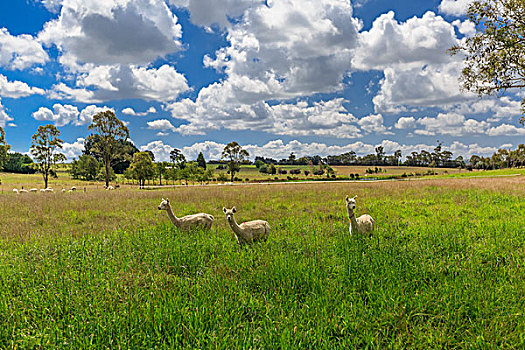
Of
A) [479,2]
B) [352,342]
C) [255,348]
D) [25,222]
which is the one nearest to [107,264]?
[255,348]

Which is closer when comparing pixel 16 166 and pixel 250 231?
pixel 250 231

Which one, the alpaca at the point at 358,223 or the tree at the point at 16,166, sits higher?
the tree at the point at 16,166

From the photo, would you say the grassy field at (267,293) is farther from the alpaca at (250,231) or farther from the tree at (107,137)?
the tree at (107,137)

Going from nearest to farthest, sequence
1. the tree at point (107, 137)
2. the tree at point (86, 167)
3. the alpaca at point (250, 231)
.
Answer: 1. the alpaca at point (250, 231)
2. the tree at point (107, 137)
3. the tree at point (86, 167)

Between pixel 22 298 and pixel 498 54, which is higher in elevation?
pixel 498 54

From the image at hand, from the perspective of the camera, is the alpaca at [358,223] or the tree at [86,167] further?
the tree at [86,167]

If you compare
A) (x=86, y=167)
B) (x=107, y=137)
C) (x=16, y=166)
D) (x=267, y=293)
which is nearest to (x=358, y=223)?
(x=267, y=293)

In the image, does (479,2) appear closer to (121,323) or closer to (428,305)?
(428,305)

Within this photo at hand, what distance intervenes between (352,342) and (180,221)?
6.65 m

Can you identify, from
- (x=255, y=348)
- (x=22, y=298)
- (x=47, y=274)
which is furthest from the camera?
(x=47, y=274)

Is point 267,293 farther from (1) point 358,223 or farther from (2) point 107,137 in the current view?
(2) point 107,137

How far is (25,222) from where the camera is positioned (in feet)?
36.4

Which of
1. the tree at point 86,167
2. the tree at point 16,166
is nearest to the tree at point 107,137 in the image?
the tree at point 86,167

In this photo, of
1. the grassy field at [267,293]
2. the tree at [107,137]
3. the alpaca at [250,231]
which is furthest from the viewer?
the tree at [107,137]
